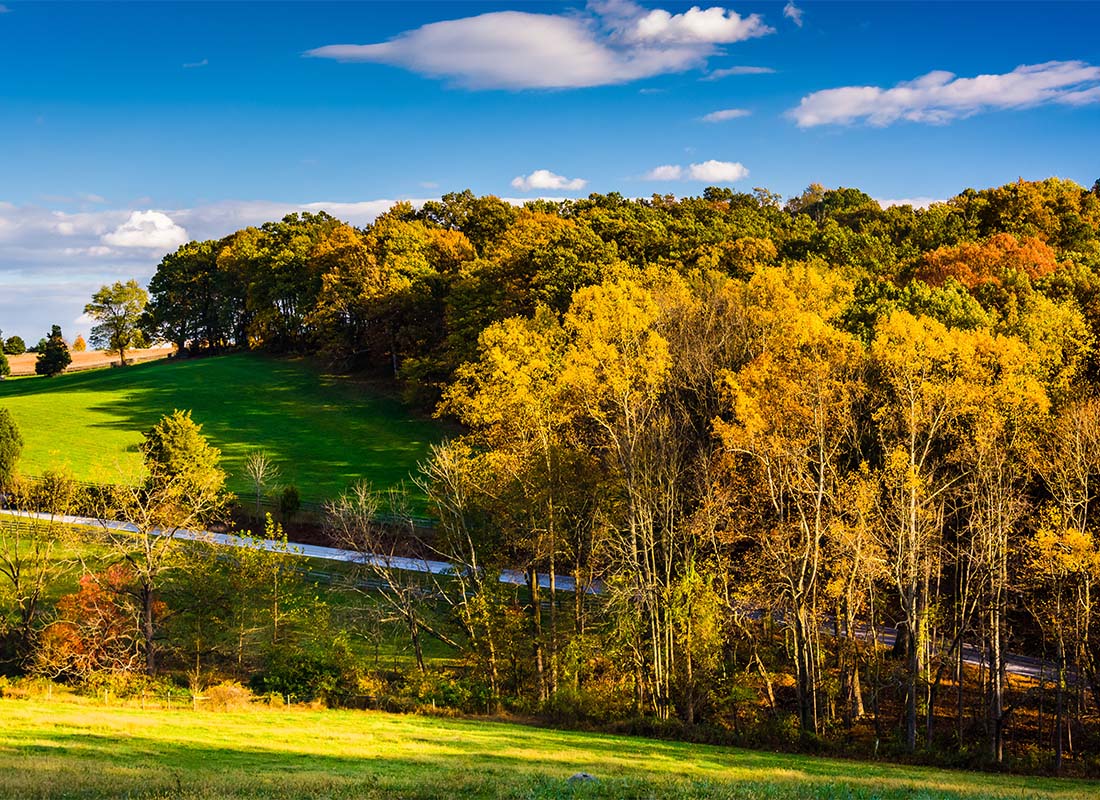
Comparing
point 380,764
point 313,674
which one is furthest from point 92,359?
point 380,764

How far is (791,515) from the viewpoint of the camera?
33375mm

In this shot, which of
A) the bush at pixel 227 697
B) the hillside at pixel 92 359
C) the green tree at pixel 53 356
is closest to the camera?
the bush at pixel 227 697

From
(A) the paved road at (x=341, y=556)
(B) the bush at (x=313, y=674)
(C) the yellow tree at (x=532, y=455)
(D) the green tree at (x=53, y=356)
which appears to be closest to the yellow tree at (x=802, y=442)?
(C) the yellow tree at (x=532, y=455)

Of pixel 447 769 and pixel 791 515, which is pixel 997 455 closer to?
pixel 791 515

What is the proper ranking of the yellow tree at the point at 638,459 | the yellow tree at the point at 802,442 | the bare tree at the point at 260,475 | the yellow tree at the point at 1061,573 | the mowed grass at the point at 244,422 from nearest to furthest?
1. the yellow tree at the point at 1061,573
2. the yellow tree at the point at 802,442
3. the yellow tree at the point at 638,459
4. the bare tree at the point at 260,475
5. the mowed grass at the point at 244,422

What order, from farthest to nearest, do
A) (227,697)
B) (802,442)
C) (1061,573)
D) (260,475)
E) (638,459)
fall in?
(260,475)
(638,459)
(227,697)
(802,442)
(1061,573)

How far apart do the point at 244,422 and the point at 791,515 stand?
54.8 metres

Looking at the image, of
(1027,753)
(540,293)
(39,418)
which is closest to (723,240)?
(540,293)

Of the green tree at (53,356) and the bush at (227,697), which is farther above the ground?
the green tree at (53,356)

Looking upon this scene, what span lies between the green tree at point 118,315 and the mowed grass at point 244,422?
2270 centimetres

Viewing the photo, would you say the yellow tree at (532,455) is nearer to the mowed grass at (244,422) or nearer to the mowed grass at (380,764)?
the mowed grass at (380,764)

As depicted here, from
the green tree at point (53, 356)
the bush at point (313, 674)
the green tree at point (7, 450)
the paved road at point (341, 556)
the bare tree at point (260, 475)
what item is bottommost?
the bush at point (313, 674)

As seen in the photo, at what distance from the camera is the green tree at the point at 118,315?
120m

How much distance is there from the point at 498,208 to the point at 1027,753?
86.1m
